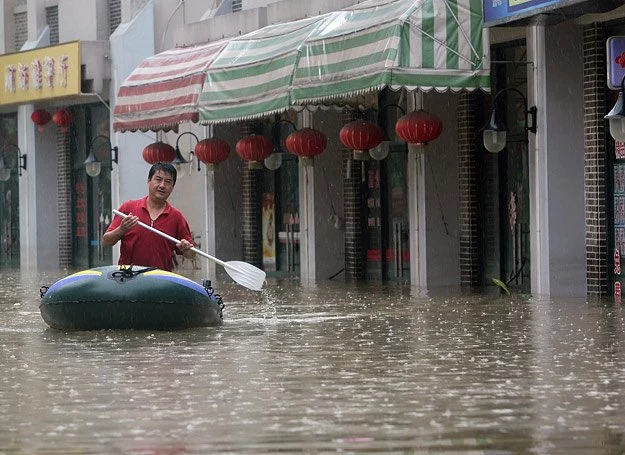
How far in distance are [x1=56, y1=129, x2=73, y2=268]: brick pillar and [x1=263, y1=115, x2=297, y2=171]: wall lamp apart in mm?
9222

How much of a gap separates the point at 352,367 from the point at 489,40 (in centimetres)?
1156

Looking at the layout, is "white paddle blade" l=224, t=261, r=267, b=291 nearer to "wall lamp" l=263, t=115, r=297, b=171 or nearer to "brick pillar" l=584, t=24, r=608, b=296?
"brick pillar" l=584, t=24, r=608, b=296

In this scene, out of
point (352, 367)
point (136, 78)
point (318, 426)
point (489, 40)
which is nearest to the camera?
point (318, 426)

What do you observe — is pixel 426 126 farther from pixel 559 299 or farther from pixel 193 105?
pixel 193 105

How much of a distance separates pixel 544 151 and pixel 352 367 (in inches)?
414

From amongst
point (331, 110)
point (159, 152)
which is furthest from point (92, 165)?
point (331, 110)

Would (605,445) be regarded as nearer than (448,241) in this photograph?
Yes

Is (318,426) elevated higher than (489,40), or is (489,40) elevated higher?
(489,40)

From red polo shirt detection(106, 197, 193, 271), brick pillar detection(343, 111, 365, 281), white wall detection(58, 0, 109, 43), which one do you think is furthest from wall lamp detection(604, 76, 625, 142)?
white wall detection(58, 0, 109, 43)

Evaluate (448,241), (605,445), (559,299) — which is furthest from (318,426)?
(448,241)

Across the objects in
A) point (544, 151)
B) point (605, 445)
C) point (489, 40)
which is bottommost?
point (605, 445)

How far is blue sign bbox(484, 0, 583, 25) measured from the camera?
818 inches

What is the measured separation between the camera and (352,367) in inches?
513

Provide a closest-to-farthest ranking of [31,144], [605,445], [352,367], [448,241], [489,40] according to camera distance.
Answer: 1. [605,445]
2. [352,367]
3. [489,40]
4. [448,241]
5. [31,144]
